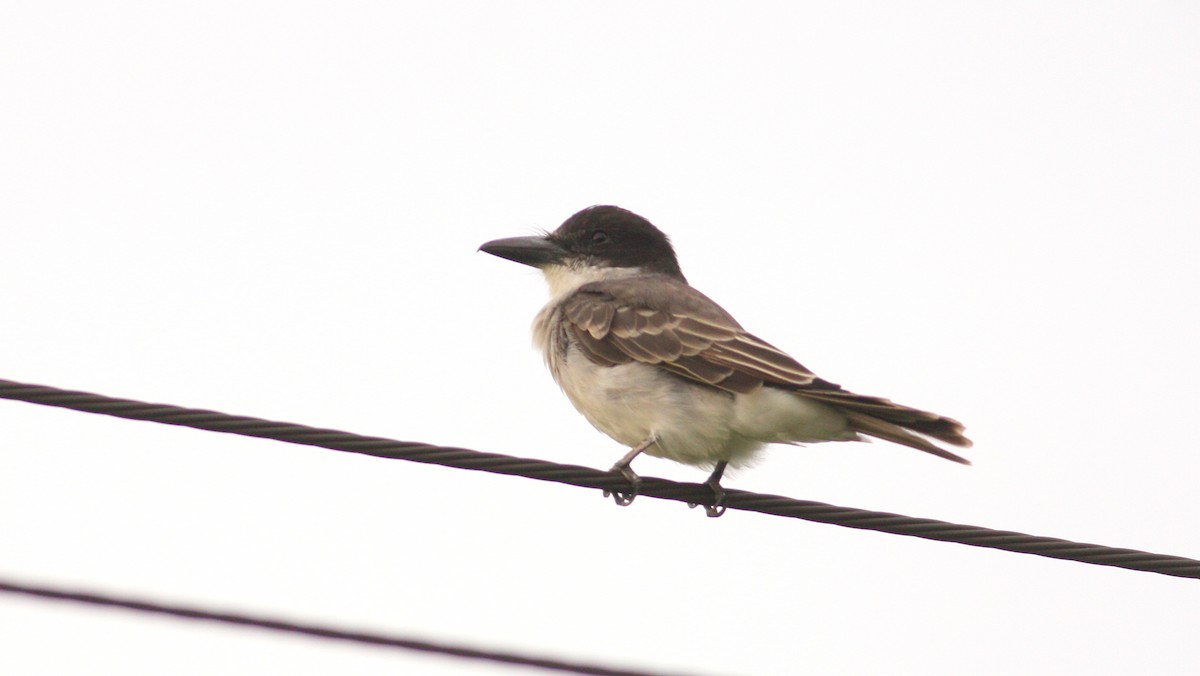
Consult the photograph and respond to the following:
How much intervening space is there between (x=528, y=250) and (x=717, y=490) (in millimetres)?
3178

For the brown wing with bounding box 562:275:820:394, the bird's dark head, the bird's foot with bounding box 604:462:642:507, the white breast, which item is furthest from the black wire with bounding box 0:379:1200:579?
the bird's dark head

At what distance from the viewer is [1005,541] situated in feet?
16.0

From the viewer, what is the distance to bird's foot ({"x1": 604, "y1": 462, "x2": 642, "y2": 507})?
5926 millimetres

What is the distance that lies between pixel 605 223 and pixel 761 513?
3892 mm

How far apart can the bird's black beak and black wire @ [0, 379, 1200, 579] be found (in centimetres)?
375

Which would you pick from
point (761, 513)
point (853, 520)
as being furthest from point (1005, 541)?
point (761, 513)

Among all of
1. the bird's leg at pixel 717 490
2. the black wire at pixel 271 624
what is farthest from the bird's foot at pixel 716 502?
the black wire at pixel 271 624

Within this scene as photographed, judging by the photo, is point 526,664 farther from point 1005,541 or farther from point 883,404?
point 883,404

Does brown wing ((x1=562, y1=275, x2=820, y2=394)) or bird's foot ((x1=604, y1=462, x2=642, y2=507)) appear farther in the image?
brown wing ((x1=562, y1=275, x2=820, y2=394))

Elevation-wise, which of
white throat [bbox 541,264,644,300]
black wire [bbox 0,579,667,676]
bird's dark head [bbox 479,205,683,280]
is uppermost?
bird's dark head [bbox 479,205,683,280]

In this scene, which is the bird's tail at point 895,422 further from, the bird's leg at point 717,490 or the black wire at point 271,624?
the black wire at point 271,624

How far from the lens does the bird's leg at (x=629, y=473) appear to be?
602 cm

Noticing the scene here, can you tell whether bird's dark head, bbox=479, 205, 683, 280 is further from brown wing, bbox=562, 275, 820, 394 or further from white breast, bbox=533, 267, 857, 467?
white breast, bbox=533, 267, 857, 467

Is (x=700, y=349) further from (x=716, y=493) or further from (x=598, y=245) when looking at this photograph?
(x=598, y=245)
